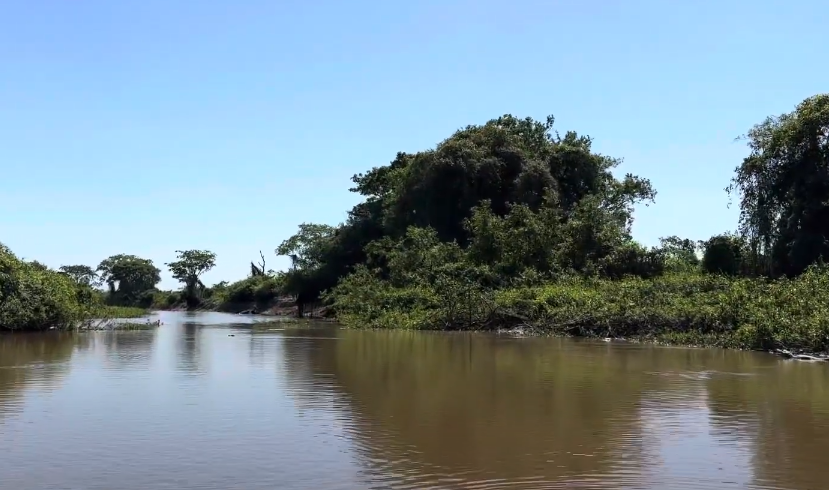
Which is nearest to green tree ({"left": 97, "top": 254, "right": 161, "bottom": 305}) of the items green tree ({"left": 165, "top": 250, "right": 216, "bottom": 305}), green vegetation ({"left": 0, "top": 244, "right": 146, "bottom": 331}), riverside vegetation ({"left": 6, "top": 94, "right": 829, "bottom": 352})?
green tree ({"left": 165, "top": 250, "right": 216, "bottom": 305})

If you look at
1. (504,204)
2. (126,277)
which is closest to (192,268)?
(126,277)

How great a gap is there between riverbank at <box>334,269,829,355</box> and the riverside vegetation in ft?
0.17

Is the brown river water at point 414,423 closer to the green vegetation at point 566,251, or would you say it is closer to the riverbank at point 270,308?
the green vegetation at point 566,251

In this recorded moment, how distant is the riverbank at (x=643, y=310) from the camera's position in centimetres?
1858

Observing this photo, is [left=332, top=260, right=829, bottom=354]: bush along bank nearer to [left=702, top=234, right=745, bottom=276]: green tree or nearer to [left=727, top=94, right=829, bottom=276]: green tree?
[left=727, top=94, right=829, bottom=276]: green tree

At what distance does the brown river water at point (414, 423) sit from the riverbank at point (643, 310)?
2097mm

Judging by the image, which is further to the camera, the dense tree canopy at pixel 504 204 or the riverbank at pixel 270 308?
the riverbank at pixel 270 308

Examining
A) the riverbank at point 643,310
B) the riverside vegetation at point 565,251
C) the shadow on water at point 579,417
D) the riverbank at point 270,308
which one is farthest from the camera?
the riverbank at point 270,308

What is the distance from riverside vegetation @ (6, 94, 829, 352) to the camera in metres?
21.8

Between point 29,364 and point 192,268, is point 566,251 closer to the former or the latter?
point 29,364

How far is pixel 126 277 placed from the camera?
295 ft

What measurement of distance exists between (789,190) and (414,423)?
23.8 metres

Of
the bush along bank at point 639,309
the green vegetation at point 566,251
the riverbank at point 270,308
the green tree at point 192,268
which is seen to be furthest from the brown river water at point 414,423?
the green tree at point 192,268

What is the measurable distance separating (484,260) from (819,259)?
1448 centimetres
